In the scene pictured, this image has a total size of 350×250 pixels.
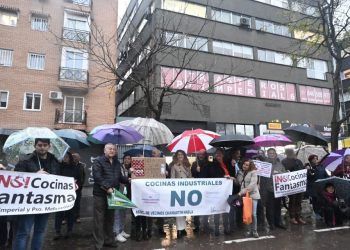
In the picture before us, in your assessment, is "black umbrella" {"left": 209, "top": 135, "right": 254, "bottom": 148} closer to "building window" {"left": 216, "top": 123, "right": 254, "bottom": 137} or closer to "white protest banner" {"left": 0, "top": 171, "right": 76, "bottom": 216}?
"white protest banner" {"left": 0, "top": 171, "right": 76, "bottom": 216}

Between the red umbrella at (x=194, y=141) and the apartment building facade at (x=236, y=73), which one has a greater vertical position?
the apartment building facade at (x=236, y=73)

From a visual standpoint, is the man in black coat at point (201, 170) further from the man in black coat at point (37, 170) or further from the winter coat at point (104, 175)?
the man in black coat at point (37, 170)

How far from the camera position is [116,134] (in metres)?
8.60

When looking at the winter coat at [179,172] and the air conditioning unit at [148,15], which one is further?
the air conditioning unit at [148,15]

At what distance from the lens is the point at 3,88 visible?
73.4 ft

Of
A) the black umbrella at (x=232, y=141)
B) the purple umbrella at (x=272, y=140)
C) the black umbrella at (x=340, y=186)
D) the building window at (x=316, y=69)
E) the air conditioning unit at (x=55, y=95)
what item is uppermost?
the building window at (x=316, y=69)

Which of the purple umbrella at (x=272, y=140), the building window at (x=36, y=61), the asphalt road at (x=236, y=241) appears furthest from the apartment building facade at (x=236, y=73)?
the asphalt road at (x=236, y=241)

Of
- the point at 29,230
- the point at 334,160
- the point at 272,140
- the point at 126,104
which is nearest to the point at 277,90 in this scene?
the point at 126,104

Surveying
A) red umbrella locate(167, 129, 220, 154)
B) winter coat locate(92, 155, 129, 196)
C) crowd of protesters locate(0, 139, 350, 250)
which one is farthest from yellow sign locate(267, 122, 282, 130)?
winter coat locate(92, 155, 129, 196)

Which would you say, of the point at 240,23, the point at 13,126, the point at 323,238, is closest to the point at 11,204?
the point at 323,238

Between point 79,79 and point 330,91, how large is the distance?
24311mm

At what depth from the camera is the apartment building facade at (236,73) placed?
2483cm

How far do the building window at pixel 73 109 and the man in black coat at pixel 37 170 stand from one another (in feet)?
61.4

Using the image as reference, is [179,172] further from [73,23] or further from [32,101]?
[73,23]
